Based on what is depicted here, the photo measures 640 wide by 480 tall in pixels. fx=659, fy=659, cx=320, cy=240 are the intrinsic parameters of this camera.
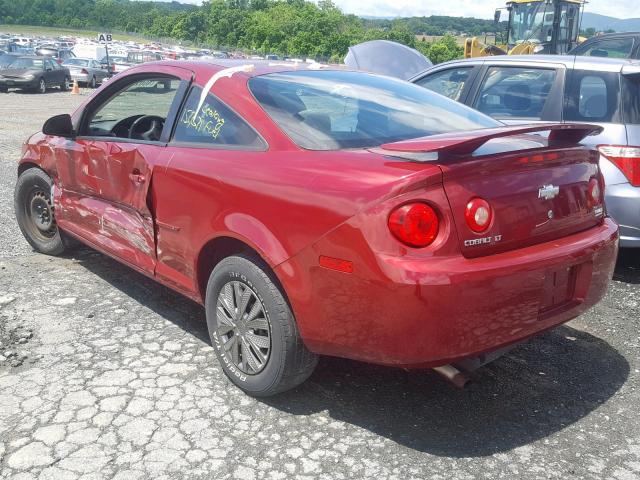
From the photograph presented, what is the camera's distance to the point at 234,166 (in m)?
3.07

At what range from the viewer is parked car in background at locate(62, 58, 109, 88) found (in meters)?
29.8

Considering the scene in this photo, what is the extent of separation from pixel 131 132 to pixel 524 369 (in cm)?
273

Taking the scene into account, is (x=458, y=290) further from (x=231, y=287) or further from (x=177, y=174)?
(x=177, y=174)

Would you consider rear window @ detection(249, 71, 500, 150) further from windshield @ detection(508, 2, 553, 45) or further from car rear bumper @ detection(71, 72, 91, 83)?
car rear bumper @ detection(71, 72, 91, 83)

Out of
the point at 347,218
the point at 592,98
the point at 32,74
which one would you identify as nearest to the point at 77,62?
the point at 32,74

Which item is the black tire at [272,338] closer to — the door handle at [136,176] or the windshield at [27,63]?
the door handle at [136,176]

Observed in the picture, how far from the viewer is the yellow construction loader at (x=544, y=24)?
17.2m

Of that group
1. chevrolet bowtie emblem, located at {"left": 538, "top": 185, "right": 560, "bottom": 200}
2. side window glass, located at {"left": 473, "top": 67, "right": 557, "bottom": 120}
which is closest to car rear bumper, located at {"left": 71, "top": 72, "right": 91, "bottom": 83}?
side window glass, located at {"left": 473, "top": 67, "right": 557, "bottom": 120}

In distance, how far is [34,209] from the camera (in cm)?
518

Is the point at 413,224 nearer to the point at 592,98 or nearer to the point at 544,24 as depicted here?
the point at 592,98

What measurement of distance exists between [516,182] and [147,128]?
245 centimetres

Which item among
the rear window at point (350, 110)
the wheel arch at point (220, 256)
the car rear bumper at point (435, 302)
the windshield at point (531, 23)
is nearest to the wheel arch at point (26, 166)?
the wheel arch at point (220, 256)

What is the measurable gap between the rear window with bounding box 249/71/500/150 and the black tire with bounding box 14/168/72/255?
240 cm

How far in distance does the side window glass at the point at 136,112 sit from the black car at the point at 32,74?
23.9 metres
